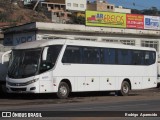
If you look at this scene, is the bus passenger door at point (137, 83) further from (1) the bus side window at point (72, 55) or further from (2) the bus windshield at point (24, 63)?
(2) the bus windshield at point (24, 63)

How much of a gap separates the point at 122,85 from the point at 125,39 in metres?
25.8

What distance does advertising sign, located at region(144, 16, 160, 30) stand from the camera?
58688 millimetres

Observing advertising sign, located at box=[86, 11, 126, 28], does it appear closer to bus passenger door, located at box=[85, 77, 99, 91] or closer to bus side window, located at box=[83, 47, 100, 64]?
bus side window, located at box=[83, 47, 100, 64]

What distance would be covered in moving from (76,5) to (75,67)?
14518 cm

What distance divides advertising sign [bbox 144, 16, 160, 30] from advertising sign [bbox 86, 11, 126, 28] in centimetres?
331

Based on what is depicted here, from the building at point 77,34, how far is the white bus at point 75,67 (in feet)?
53.6

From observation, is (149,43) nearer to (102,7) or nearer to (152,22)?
(152,22)

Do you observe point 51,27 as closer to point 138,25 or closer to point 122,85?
point 138,25

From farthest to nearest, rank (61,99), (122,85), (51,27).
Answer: (51,27), (122,85), (61,99)

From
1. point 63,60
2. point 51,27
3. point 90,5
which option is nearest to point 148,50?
point 63,60

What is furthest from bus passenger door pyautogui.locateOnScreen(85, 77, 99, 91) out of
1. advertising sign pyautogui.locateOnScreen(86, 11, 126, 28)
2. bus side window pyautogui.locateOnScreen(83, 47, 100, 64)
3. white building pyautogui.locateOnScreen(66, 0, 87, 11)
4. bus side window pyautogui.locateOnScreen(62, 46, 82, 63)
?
white building pyautogui.locateOnScreen(66, 0, 87, 11)

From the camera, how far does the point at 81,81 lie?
2844cm

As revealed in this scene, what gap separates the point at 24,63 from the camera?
26141 millimetres

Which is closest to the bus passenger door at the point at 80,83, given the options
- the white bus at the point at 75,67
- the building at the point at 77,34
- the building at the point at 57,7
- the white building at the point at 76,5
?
the white bus at the point at 75,67
